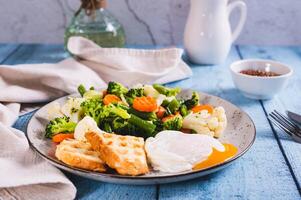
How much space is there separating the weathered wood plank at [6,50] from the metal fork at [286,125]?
3.68 ft

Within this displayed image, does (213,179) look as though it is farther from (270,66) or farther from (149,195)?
(270,66)

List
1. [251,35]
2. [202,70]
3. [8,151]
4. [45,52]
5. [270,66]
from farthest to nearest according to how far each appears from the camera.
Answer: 1. [251,35]
2. [45,52]
3. [202,70]
4. [270,66]
5. [8,151]

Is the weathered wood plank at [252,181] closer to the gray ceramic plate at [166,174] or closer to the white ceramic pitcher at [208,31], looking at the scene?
the gray ceramic plate at [166,174]

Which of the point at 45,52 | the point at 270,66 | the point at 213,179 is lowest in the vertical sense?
the point at 45,52

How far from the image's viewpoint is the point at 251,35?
2.28m

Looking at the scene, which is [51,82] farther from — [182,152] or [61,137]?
[182,152]

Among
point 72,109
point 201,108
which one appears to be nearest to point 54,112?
point 72,109

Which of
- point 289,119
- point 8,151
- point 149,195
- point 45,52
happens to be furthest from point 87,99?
point 45,52

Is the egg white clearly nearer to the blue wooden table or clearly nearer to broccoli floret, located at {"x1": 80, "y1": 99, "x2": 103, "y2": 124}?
the blue wooden table

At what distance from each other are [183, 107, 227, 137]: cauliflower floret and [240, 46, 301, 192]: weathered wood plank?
166mm

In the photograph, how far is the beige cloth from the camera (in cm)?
103

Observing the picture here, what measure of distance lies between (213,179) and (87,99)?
1.50 feet

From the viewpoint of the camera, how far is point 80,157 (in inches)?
40.3

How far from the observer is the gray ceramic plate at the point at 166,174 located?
1.00 metres
